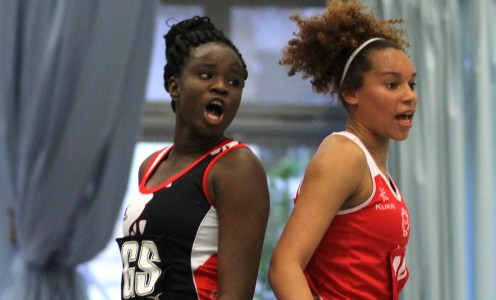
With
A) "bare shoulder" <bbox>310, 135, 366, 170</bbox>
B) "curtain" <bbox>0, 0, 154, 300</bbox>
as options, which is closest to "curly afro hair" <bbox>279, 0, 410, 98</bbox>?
"bare shoulder" <bbox>310, 135, 366, 170</bbox>

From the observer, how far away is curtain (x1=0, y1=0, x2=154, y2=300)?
250cm

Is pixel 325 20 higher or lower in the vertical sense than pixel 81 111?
higher

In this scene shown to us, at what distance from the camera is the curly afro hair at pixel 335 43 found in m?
1.70

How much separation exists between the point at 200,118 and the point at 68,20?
98cm

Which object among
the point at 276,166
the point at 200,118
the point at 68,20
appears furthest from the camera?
the point at 276,166

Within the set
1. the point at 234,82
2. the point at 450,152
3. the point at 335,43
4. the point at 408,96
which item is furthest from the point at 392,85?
the point at 450,152

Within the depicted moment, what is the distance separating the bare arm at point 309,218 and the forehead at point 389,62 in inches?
8.3

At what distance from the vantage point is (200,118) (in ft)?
5.47

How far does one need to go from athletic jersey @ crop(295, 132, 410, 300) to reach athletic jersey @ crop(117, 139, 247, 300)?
0.68 ft

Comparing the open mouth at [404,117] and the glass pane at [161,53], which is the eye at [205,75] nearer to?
the open mouth at [404,117]

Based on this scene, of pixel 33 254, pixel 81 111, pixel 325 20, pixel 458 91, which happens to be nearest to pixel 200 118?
pixel 325 20

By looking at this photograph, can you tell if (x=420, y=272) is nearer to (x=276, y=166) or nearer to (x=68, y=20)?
(x=276, y=166)

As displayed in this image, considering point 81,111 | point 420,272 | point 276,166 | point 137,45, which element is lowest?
point 420,272

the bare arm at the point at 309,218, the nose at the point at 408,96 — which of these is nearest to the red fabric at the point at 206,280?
the bare arm at the point at 309,218
